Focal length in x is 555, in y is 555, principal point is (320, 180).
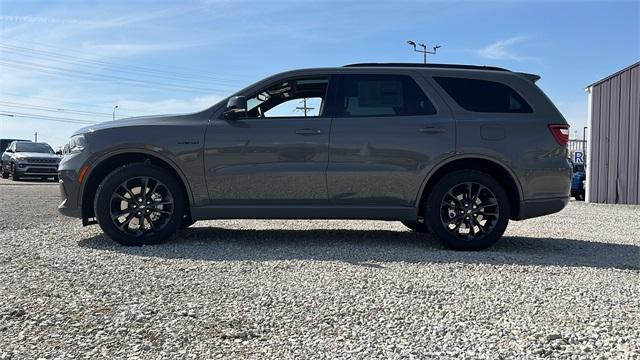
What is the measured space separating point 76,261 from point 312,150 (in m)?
2.40

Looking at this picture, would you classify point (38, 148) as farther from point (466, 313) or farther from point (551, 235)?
point (466, 313)

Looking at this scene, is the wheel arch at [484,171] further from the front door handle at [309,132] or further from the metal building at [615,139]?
the metal building at [615,139]

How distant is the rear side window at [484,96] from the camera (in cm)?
581

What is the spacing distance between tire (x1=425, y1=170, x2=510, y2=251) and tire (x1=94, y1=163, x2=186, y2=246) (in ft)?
8.56

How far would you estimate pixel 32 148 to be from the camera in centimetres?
2344

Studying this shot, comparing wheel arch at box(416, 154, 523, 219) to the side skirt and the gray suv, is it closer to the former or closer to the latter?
the gray suv

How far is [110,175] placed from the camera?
5.61 metres

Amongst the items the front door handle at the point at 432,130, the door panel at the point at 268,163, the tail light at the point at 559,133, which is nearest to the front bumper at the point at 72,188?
the door panel at the point at 268,163

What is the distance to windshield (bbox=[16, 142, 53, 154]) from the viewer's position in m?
23.3

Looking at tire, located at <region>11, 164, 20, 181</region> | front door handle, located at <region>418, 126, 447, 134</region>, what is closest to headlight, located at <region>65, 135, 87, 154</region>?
front door handle, located at <region>418, 126, 447, 134</region>

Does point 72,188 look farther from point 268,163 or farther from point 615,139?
point 615,139

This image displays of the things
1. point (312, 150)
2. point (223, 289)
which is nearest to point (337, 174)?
point (312, 150)

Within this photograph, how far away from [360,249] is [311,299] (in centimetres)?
194

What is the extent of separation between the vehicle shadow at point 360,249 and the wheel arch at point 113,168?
42 cm
